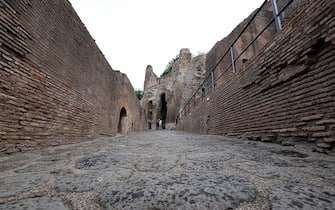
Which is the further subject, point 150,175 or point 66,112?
point 66,112

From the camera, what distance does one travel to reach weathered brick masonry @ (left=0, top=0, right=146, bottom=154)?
226 centimetres

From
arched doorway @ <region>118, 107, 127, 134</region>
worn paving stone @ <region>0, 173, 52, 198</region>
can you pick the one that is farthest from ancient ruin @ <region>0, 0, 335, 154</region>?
arched doorway @ <region>118, 107, 127, 134</region>

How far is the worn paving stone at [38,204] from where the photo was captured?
2.60 feet

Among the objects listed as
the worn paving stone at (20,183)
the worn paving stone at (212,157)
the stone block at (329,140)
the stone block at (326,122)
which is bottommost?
the worn paving stone at (20,183)

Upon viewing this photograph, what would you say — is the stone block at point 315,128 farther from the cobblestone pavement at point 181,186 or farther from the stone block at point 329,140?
the cobblestone pavement at point 181,186

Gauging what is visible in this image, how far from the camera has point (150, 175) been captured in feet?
3.94

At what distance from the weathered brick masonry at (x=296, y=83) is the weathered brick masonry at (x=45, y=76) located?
12.9 ft

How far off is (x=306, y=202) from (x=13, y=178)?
6.57 ft

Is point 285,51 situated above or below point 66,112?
above

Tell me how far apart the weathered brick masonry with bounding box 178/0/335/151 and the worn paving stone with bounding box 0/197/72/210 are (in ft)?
7.61

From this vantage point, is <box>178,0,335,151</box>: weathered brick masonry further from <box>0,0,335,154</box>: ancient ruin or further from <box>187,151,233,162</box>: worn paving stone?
<box>187,151,233,162</box>: worn paving stone

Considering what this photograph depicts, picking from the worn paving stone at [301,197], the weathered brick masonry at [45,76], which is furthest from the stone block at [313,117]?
the weathered brick masonry at [45,76]

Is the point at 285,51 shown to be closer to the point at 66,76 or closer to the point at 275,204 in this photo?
the point at 275,204

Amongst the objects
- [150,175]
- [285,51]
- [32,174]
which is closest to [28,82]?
[32,174]
